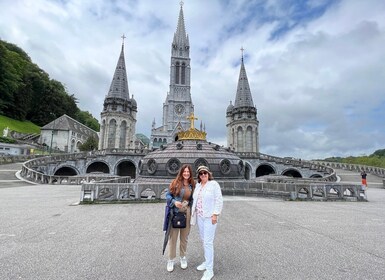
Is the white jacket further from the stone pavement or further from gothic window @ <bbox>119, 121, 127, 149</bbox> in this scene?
gothic window @ <bbox>119, 121, 127, 149</bbox>

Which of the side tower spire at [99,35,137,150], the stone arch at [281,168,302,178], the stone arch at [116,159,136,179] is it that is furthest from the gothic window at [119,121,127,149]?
the stone arch at [281,168,302,178]

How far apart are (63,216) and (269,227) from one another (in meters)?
7.32

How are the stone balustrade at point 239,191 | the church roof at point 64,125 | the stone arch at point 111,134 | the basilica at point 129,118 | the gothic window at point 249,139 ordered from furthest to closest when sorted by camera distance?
the church roof at point 64,125
the gothic window at point 249,139
the basilica at point 129,118
the stone arch at point 111,134
the stone balustrade at point 239,191

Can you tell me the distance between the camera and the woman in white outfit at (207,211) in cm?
367

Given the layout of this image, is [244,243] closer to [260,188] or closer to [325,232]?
[325,232]

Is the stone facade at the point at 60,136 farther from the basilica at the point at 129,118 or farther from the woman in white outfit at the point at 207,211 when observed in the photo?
the woman in white outfit at the point at 207,211

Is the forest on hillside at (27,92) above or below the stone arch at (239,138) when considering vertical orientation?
above

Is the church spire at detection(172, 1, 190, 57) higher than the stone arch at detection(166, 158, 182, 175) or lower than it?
higher

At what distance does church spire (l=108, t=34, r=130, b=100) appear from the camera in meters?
63.7

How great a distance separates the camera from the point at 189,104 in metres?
94.8

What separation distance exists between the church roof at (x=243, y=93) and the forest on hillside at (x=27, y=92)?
67194 millimetres

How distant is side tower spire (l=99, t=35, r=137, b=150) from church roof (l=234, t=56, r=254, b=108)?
3396 cm

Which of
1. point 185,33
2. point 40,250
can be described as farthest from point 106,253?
point 185,33

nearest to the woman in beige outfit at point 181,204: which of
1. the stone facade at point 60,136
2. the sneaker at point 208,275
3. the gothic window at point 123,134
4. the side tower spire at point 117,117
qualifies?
the sneaker at point 208,275
